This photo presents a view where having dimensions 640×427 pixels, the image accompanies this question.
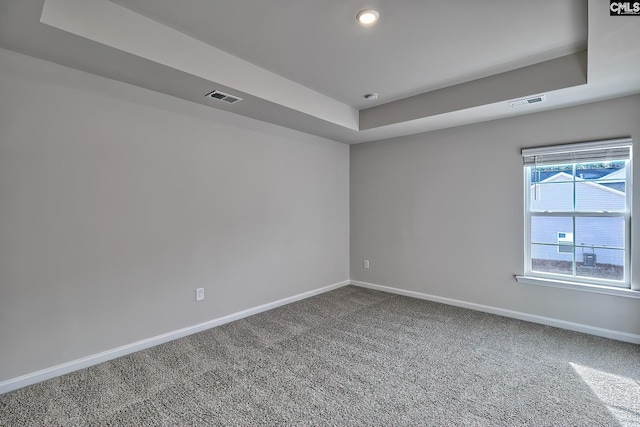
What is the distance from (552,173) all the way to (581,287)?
4.07ft

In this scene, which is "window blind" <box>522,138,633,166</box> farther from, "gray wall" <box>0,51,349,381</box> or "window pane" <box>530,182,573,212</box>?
"gray wall" <box>0,51,349,381</box>

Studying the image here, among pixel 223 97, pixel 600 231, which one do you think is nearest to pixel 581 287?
pixel 600 231

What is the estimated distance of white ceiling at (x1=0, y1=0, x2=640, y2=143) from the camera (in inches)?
82.7

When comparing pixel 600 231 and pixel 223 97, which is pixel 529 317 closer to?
pixel 600 231

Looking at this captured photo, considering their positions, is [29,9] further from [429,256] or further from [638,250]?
[638,250]

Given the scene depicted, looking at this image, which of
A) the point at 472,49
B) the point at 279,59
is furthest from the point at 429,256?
the point at 279,59

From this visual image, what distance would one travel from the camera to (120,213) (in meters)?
2.80

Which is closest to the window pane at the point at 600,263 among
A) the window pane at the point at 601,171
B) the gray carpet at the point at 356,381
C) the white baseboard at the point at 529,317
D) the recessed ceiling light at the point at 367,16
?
the white baseboard at the point at 529,317

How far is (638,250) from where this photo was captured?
3.04 metres

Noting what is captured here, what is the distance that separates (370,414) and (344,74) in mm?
2907

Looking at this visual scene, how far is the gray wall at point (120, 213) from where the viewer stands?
91.8 inches

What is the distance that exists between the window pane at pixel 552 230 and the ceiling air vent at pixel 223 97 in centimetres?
353

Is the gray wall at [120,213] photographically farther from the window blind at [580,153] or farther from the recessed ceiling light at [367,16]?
the window blind at [580,153]

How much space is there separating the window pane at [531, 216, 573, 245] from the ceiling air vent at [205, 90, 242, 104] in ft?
11.6
